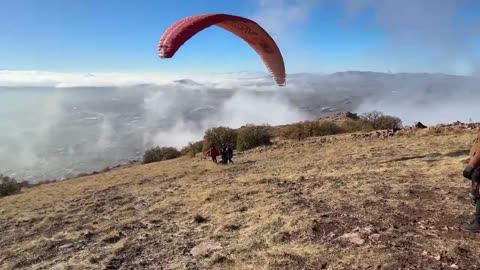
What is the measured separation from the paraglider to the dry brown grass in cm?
452

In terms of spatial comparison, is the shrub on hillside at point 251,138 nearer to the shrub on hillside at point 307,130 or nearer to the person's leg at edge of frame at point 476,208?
the shrub on hillside at point 307,130

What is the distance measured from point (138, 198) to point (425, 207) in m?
10.8

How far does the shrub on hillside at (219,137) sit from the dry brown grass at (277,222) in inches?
738

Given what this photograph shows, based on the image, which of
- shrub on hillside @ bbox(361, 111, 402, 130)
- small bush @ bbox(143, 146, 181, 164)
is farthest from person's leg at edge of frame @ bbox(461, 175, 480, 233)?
small bush @ bbox(143, 146, 181, 164)

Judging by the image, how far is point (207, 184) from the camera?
672 inches

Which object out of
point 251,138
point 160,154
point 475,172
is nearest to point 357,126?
point 251,138

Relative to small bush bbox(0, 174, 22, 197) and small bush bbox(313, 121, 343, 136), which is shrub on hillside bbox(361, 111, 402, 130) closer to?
small bush bbox(313, 121, 343, 136)

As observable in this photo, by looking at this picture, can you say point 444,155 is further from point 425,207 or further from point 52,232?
point 52,232

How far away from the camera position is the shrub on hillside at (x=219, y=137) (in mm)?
37156

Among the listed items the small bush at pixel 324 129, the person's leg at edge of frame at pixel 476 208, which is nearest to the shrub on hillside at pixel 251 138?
the small bush at pixel 324 129

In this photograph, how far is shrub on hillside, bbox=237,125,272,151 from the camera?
34.3m

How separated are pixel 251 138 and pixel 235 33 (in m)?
18.8

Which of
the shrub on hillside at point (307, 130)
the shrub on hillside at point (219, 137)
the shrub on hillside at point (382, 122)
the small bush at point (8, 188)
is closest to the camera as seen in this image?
the small bush at point (8, 188)

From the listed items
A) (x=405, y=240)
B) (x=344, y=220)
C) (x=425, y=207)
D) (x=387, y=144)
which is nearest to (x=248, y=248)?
(x=344, y=220)
